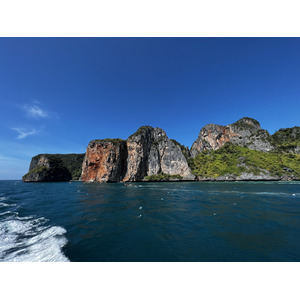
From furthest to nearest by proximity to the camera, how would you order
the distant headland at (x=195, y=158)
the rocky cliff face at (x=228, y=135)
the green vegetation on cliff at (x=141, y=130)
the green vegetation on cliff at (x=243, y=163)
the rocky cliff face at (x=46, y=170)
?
the rocky cliff face at (x=46, y=170) → the rocky cliff face at (x=228, y=135) → the green vegetation on cliff at (x=141, y=130) → the distant headland at (x=195, y=158) → the green vegetation on cliff at (x=243, y=163)

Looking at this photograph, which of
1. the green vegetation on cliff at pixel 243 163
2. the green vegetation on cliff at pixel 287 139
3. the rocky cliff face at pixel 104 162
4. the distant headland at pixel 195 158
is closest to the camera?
the green vegetation on cliff at pixel 243 163

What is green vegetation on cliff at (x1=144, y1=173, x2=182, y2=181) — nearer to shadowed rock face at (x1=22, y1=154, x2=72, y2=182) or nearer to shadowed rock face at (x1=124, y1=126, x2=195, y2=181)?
shadowed rock face at (x1=124, y1=126, x2=195, y2=181)

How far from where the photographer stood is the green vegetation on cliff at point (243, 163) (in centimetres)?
7562

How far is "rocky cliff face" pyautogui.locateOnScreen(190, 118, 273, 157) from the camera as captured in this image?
11044 centimetres

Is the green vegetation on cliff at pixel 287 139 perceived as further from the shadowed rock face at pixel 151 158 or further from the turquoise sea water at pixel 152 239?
the turquoise sea water at pixel 152 239

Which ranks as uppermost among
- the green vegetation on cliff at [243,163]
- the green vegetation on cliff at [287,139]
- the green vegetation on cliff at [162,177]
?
the green vegetation on cliff at [287,139]

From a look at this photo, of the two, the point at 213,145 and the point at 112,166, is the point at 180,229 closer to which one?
the point at 112,166

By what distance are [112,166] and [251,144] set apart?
108 metres

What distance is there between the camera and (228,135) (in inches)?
4619

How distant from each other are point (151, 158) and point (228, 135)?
7501cm

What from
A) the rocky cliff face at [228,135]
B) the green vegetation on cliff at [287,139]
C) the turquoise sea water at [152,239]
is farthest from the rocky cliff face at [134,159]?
the green vegetation on cliff at [287,139]

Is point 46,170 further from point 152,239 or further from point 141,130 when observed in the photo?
point 152,239

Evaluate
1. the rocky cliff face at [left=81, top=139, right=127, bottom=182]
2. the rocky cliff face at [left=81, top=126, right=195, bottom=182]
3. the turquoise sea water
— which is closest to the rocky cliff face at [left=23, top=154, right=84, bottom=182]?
the rocky cliff face at [left=81, top=126, right=195, bottom=182]

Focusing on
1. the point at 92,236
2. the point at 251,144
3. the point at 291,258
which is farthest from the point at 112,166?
the point at 251,144
